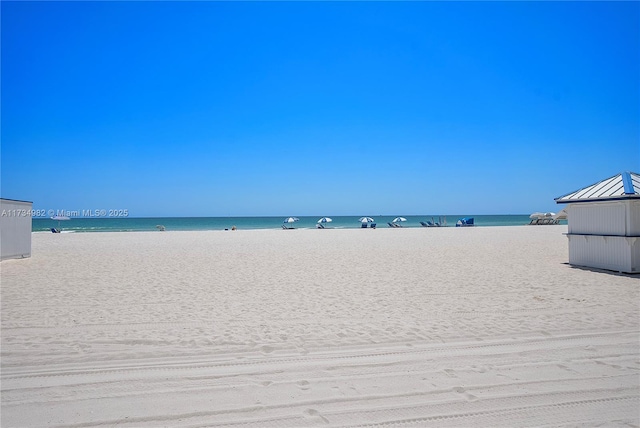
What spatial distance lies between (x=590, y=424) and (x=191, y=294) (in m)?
6.49

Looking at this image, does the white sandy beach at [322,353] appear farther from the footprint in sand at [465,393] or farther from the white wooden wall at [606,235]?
the white wooden wall at [606,235]

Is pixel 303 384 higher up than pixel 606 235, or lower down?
lower down

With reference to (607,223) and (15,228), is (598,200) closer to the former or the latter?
(607,223)

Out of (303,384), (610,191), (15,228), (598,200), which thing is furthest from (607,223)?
(15,228)

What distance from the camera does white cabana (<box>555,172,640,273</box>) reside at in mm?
9484

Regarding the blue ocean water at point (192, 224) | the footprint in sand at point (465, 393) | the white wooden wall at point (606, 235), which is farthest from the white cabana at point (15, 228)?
the blue ocean water at point (192, 224)

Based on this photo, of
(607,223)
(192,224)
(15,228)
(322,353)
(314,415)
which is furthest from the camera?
(192,224)

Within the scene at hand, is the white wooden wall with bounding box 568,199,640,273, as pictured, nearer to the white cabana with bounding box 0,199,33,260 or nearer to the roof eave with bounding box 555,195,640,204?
the roof eave with bounding box 555,195,640,204

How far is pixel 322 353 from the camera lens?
13.9 feet

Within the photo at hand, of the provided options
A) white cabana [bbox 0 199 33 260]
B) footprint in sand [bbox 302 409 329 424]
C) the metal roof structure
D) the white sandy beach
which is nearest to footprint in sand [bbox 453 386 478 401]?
the white sandy beach

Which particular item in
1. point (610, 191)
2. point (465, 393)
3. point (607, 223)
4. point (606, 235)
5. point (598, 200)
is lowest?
point (465, 393)

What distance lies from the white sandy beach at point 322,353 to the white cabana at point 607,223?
4.63 feet

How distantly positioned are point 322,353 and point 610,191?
376 inches

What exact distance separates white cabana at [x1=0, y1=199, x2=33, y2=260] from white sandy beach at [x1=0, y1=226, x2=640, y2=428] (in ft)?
17.0
